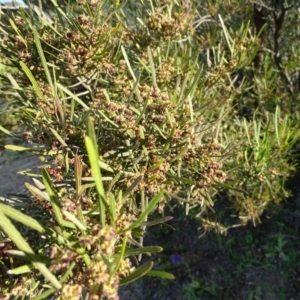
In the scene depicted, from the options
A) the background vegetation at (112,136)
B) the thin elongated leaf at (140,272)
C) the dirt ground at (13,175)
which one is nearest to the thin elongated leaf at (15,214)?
the background vegetation at (112,136)

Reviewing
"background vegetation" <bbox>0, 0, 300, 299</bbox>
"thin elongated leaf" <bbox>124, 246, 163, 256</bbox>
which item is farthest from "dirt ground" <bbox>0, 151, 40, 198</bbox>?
"thin elongated leaf" <bbox>124, 246, 163, 256</bbox>

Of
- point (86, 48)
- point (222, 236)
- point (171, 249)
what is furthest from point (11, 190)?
point (86, 48)

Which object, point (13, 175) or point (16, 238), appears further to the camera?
point (13, 175)

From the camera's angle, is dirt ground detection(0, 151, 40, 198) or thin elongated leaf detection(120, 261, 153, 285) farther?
dirt ground detection(0, 151, 40, 198)

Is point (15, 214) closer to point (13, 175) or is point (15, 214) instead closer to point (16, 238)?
point (16, 238)

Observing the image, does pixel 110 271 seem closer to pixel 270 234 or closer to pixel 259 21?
pixel 259 21

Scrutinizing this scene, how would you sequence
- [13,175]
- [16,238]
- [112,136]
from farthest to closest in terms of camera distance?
[13,175]
[112,136]
[16,238]

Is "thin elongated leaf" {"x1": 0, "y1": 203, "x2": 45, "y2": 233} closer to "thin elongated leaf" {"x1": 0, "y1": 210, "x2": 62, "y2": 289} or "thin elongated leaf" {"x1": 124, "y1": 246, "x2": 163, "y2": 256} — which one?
"thin elongated leaf" {"x1": 0, "y1": 210, "x2": 62, "y2": 289}

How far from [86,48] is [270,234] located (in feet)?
5.10

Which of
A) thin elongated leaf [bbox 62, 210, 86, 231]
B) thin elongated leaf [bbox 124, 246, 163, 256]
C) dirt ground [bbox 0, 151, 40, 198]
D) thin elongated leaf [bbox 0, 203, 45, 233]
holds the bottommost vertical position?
dirt ground [bbox 0, 151, 40, 198]

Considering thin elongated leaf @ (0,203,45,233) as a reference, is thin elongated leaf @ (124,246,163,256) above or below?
below

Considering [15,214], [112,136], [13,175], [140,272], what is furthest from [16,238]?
[13,175]

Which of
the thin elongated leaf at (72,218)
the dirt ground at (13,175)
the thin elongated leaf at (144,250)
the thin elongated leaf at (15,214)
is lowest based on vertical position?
the dirt ground at (13,175)

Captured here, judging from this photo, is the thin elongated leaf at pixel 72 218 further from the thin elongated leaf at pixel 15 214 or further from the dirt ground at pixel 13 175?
the dirt ground at pixel 13 175
